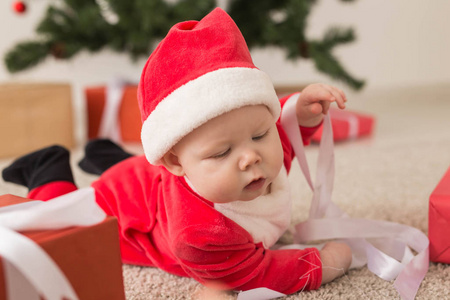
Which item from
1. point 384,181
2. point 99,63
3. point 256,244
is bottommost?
point 99,63

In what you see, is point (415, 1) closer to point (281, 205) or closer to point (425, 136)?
point (425, 136)

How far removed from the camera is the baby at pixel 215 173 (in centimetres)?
61

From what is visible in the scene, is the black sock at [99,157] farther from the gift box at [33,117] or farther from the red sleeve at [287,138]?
the gift box at [33,117]

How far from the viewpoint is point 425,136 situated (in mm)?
1611

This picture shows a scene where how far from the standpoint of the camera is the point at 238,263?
2.22ft

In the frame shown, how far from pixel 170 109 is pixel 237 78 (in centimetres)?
9

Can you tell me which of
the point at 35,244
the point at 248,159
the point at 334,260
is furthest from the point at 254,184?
the point at 35,244

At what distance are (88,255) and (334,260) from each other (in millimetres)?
345

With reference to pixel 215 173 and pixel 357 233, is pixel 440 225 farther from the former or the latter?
pixel 215 173

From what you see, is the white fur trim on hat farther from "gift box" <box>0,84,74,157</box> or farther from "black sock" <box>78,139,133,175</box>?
"gift box" <box>0,84,74,157</box>

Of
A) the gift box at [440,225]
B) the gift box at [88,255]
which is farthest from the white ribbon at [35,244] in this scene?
the gift box at [440,225]

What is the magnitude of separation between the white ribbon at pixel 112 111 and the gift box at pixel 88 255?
1122mm

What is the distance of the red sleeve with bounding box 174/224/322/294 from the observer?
66cm

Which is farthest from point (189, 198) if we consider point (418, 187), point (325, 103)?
point (418, 187)
